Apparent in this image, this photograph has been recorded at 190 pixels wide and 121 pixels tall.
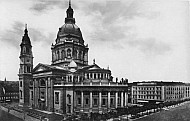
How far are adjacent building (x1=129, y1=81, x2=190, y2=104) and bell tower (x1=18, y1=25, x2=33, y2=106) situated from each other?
3866mm

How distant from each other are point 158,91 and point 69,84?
3762mm

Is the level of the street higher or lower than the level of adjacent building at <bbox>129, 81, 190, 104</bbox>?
lower

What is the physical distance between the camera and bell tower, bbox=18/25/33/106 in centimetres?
544

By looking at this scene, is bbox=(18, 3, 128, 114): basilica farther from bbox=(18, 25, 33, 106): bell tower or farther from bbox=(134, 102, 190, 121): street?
bbox=(134, 102, 190, 121): street

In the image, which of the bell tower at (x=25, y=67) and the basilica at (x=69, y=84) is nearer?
the bell tower at (x=25, y=67)

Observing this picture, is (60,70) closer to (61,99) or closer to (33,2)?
(61,99)

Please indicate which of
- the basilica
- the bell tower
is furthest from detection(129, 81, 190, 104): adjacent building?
the bell tower

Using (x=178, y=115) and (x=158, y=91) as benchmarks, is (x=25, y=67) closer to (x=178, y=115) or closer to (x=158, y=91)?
(x=158, y=91)

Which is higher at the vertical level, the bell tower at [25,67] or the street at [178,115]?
the bell tower at [25,67]

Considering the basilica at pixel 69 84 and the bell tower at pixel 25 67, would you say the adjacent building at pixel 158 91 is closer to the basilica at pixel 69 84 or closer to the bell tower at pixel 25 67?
the basilica at pixel 69 84

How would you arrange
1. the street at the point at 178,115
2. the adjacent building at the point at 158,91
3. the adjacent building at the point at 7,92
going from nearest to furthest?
the street at the point at 178,115, the adjacent building at the point at 7,92, the adjacent building at the point at 158,91

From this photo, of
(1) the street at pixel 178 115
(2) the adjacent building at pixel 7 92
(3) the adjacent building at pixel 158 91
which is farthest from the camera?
(3) the adjacent building at pixel 158 91

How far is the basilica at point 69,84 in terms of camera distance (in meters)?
7.20

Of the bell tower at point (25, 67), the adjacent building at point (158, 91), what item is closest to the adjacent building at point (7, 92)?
the bell tower at point (25, 67)
